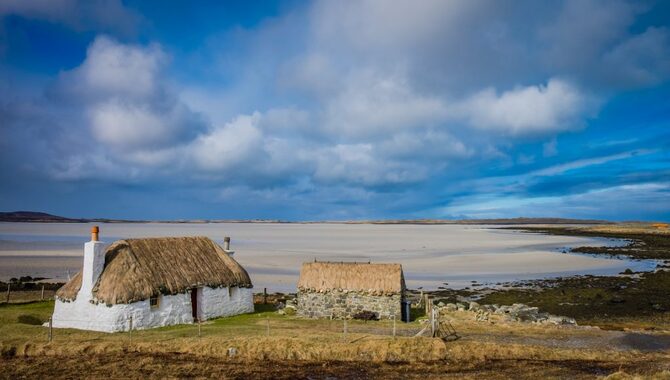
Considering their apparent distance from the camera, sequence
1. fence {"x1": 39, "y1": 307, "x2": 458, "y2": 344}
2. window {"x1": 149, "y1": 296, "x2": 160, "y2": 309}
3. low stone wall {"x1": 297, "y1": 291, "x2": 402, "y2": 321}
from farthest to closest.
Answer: low stone wall {"x1": 297, "y1": 291, "x2": 402, "y2": 321}, window {"x1": 149, "y1": 296, "x2": 160, "y2": 309}, fence {"x1": 39, "y1": 307, "x2": 458, "y2": 344}

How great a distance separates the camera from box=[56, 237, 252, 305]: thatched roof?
82.6ft

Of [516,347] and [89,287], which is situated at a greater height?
[89,287]

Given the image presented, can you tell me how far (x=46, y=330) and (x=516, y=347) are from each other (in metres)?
21.5

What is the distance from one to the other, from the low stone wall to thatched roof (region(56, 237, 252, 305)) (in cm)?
421

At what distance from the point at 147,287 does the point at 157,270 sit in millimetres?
1576

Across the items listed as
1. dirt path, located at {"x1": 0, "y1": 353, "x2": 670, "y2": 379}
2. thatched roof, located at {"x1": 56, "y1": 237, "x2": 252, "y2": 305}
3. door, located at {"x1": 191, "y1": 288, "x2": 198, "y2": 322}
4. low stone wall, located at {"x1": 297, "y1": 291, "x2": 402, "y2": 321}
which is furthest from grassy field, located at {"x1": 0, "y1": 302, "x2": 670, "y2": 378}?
low stone wall, located at {"x1": 297, "y1": 291, "x2": 402, "y2": 321}

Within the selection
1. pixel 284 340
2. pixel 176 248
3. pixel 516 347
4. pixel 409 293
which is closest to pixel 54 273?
pixel 176 248

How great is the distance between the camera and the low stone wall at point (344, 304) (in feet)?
94.8

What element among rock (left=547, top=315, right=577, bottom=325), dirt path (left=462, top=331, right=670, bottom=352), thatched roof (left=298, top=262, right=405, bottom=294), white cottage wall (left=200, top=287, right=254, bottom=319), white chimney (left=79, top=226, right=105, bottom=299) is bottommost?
rock (left=547, top=315, right=577, bottom=325)

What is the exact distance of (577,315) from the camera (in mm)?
34031

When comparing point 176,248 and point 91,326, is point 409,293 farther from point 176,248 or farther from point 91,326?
point 91,326

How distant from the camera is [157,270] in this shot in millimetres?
27203

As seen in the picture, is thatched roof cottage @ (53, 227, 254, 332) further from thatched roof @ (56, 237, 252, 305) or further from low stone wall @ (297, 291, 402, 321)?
low stone wall @ (297, 291, 402, 321)

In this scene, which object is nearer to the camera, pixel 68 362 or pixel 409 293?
pixel 68 362
